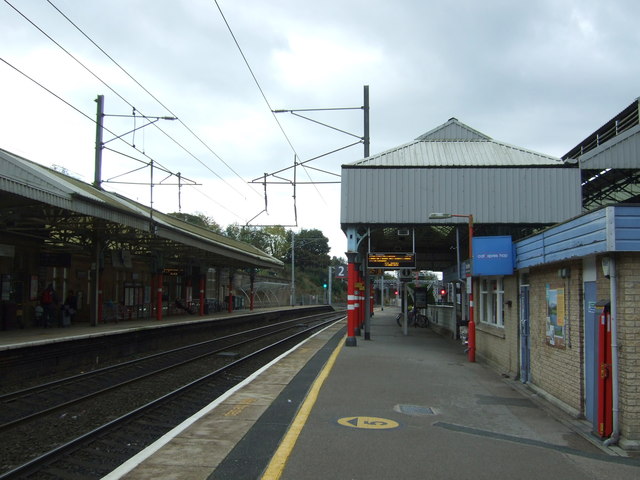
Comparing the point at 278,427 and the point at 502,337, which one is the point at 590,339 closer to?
the point at 278,427

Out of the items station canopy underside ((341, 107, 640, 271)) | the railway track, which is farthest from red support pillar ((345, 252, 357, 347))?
A: the railway track

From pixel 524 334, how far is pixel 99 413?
25.8 ft

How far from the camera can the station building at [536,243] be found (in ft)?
21.3

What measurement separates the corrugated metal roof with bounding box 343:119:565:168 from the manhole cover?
11.6 metres

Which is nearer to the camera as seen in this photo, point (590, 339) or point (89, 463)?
point (89, 463)

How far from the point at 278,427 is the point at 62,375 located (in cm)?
886

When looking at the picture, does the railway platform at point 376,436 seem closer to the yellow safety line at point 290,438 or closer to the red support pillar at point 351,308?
the yellow safety line at point 290,438

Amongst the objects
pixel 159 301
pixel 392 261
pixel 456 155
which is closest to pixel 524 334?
pixel 392 261

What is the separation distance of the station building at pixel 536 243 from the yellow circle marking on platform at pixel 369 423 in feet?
8.26

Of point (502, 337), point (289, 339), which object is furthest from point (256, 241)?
point (502, 337)

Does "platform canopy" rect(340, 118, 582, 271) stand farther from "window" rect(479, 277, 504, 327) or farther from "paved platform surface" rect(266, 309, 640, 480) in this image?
"paved platform surface" rect(266, 309, 640, 480)

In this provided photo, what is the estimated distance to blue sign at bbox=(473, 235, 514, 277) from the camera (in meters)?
11.3

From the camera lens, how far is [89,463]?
21.2 feet

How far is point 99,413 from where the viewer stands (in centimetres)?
920
